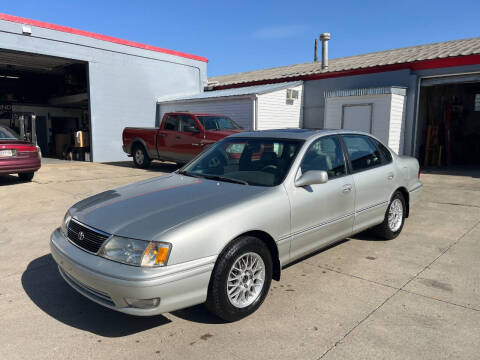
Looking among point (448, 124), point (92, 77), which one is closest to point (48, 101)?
point (92, 77)

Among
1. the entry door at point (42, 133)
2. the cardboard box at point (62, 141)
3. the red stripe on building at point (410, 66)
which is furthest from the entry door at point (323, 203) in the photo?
the entry door at point (42, 133)

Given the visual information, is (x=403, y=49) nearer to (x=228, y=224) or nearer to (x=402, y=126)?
(x=402, y=126)

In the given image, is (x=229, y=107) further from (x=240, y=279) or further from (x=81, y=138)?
(x=240, y=279)

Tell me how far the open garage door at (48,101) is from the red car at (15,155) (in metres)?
7.21

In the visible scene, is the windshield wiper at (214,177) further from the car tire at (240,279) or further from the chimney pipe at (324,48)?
the chimney pipe at (324,48)

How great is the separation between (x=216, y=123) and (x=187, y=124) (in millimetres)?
900

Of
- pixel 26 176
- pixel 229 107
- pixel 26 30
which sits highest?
pixel 26 30

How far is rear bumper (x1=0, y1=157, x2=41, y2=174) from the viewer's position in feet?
28.2

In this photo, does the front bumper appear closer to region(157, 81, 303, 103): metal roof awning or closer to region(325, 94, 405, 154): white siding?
region(325, 94, 405, 154): white siding

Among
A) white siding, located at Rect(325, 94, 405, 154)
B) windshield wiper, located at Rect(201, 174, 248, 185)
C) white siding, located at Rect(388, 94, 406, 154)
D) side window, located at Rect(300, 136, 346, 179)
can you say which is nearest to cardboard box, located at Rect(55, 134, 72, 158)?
white siding, located at Rect(325, 94, 405, 154)

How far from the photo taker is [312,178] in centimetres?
342

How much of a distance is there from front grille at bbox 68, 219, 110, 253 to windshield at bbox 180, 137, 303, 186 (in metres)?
1.32

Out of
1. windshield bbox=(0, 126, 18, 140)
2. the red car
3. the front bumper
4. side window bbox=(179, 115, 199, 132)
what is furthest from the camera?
side window bbox=(179, 115, 199, 132)

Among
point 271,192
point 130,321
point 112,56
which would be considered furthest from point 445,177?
point 112,56
